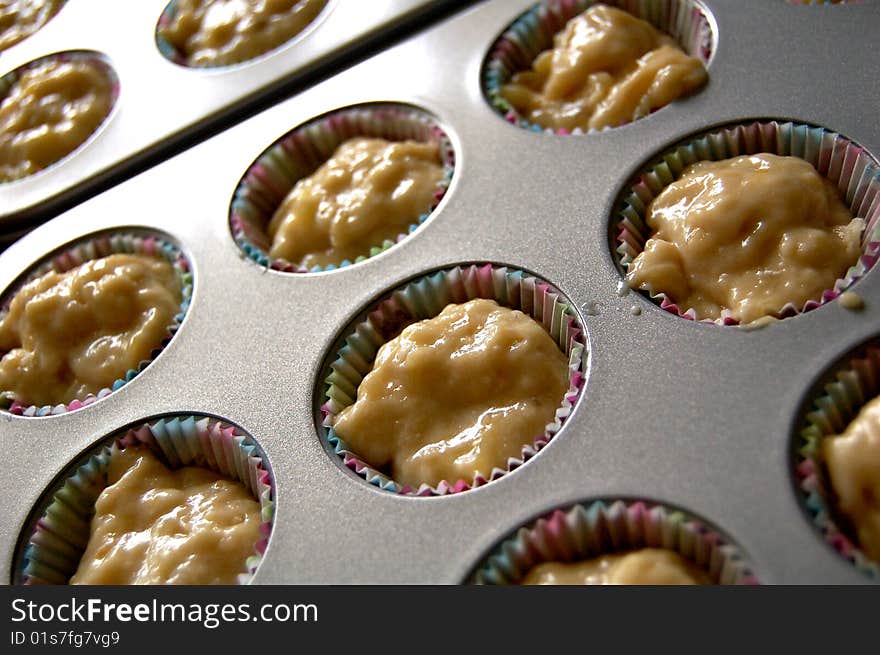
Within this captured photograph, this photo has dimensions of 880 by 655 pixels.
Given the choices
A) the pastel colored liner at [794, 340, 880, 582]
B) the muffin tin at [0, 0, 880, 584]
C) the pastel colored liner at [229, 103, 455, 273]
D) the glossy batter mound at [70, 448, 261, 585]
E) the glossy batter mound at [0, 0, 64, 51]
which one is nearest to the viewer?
the pastel colored liner at [794, 340, 880, 582]

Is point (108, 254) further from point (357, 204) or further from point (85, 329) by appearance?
point (357, 204)

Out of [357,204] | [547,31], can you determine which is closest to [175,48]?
[357,204]

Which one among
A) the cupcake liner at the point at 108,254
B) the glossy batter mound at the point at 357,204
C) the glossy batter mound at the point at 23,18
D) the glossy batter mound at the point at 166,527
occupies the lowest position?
the glossy batter mound at the point at 166,527

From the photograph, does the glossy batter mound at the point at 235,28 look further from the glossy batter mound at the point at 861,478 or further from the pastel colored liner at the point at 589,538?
the glossy batter mound at the point at 861,478

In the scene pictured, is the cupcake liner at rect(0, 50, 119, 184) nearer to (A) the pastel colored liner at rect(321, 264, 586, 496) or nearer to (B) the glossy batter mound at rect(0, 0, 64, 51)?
(B) the glossy batter mound at rect(0, 0, 64, 51)

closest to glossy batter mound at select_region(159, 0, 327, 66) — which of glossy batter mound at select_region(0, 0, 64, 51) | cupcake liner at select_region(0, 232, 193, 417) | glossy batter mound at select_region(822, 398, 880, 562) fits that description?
glossy batter mound at select_region(0, 0, 64, 51)

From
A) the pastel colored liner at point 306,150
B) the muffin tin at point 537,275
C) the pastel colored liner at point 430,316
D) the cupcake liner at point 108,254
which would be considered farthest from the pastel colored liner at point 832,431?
the cupcake liner at point 108,254
